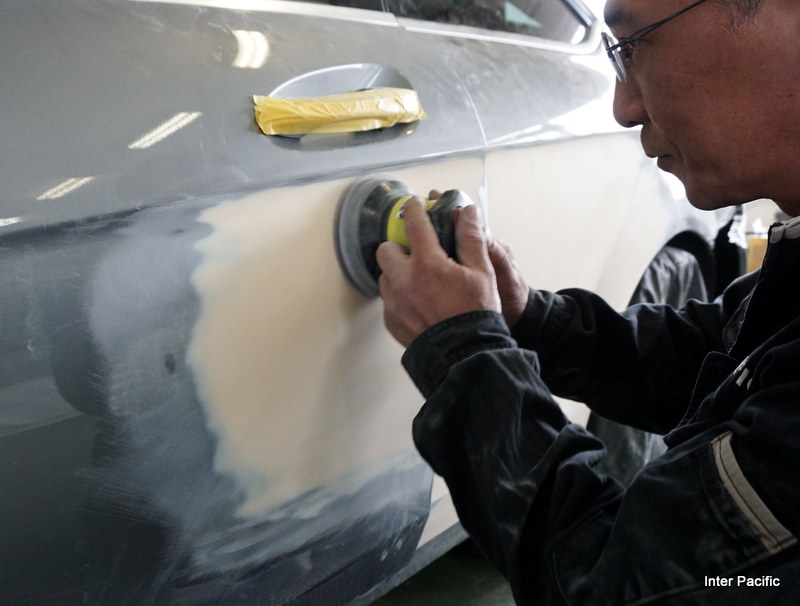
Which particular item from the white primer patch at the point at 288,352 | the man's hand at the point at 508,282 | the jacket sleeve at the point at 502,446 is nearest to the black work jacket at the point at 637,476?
the jacket sleeve at the point at 502,446

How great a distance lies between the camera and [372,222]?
0.98m

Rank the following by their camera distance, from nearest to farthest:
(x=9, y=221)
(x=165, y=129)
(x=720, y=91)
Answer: (x=9, y=221) → (x=165, y=129) → (x=720, y=91)

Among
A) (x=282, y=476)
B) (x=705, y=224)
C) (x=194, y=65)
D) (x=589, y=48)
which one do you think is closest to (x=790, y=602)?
(x=282, y=476)

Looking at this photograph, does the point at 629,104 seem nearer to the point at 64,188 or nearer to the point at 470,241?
the point at 470,241

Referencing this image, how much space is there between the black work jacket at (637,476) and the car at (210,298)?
0.55 ft

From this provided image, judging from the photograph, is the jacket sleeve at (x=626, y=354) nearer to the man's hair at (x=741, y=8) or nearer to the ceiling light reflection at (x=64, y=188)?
the man's hair at (x=741, y=8)

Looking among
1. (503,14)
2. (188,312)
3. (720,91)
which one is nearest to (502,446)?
(188,312)

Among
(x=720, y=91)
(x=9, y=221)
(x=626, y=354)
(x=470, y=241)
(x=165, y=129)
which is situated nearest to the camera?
(x=9, y=221)

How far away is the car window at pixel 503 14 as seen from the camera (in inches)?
47.0

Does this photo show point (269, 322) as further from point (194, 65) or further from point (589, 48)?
point (589, 48)

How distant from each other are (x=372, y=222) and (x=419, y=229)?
0.21ft

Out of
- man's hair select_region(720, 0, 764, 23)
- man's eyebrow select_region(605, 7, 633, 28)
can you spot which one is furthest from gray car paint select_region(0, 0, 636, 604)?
man's hair select_region(720, 0, 764, 23)

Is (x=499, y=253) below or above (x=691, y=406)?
above

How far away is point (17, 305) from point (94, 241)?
0.09 m
